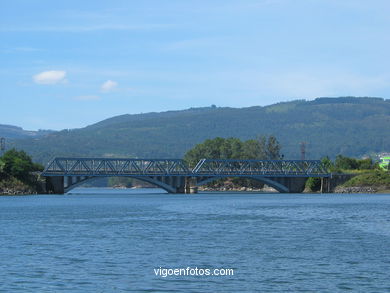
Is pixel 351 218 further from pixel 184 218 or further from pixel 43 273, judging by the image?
pixel 43 273

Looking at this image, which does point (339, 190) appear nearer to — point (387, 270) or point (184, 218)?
point (184, 218)

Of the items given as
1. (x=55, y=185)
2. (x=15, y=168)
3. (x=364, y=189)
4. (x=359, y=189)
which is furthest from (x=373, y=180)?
(x=15, y=168)

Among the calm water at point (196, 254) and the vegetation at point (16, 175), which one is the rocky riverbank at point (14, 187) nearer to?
the vegetation at point (16, 175)

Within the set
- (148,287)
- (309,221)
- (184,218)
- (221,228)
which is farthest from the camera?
(184,218)

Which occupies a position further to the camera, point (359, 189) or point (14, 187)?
point (359, 189)

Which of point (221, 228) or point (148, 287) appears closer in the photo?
point (148, 287)

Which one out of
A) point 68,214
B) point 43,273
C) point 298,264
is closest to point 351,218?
point 68,214

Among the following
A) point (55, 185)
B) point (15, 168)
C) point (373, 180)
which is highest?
point (15, 168)

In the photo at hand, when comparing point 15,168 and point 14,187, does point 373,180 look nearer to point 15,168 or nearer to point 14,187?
point 14,187

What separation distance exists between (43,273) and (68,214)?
51188mm

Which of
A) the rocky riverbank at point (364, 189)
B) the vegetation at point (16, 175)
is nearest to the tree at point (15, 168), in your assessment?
the vegetation at point (16, 175)

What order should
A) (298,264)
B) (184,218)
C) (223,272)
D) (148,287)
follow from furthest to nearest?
(184,218)
(298,264)
(223,272)
(148,287)

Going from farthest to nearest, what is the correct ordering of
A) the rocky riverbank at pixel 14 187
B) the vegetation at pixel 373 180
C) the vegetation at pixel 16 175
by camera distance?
the vegetation at pixel 373 180, the rocky riverbank at pixel 14 187, the vegetation at pixel 16 175

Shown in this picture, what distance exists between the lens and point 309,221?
75500mm
